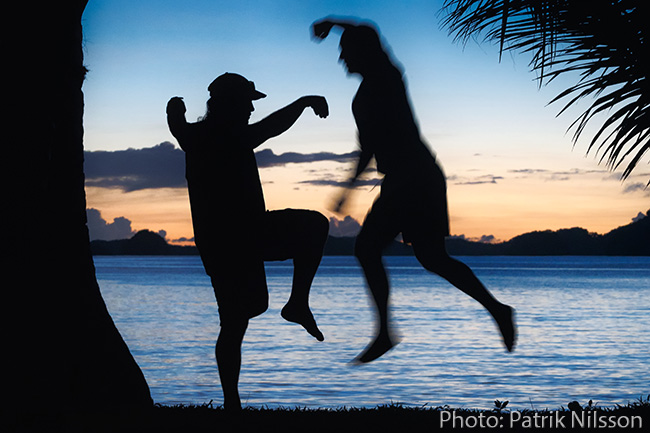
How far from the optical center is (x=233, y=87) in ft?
13.9

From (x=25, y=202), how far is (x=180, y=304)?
133ft

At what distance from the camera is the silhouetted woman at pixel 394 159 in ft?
12.3

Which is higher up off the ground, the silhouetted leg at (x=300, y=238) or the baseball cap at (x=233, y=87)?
the baseball cap at (x=233, y=87)

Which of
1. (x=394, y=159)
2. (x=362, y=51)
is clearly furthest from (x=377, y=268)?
(x=362, y=51)

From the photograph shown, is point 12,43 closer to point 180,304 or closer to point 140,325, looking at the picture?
point 140,325

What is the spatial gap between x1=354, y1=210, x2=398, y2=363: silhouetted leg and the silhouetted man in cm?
33

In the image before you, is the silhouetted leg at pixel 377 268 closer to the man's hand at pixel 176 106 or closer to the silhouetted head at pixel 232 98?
the silhouetted head at pixel 232 98

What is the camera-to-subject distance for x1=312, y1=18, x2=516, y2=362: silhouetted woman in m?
3.74

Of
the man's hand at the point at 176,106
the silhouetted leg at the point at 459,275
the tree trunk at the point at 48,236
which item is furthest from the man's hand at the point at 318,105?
the tree trunk at the point at 48,236

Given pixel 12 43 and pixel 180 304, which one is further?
pixel 180 304

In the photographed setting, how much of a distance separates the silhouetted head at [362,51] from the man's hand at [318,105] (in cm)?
33

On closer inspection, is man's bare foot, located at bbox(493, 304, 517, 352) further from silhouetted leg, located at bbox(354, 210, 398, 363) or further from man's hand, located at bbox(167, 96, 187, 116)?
man's hand, located at bbox(167, 96, 187, 116)

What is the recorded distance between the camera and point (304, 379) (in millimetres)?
16688

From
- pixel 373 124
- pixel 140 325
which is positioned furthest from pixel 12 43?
pixel 140 325
